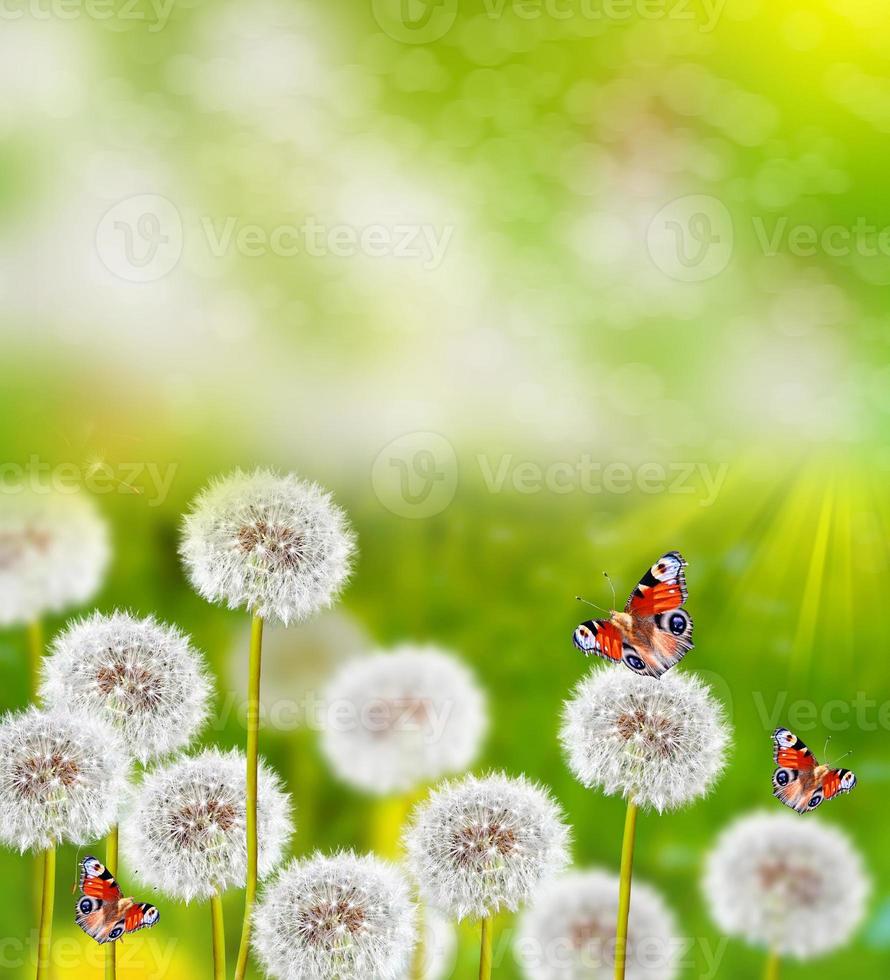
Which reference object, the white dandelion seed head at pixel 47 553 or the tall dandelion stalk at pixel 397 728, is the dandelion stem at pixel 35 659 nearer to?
the white dandelion seed head at pixel 47 553

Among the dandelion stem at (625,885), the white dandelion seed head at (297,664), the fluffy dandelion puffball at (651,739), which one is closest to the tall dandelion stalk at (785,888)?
the dandelion stem at (625,885)

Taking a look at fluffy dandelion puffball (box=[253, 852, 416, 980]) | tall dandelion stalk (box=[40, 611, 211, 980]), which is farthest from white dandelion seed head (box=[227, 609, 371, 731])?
fluffy dandelion puffball (box=[253, 852, 416, 980])

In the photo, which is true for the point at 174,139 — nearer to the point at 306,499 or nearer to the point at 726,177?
the point at 306,499

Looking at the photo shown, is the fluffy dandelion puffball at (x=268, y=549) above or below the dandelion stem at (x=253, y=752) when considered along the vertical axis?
above

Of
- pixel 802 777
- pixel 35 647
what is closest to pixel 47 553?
pixel 35 647

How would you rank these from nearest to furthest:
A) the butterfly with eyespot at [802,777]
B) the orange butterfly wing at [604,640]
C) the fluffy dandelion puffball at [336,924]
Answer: the fluffy dandelion puffball at [336,924]
the orange butterfly wing at [604,640]
the butterfly with eyespot at [802,777]

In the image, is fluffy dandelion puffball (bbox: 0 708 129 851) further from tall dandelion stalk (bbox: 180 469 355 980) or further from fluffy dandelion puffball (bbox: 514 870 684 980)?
fluffy dandelion puffball (bbox: 514 870 684 980)

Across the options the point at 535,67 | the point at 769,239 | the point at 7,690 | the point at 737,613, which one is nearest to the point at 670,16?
the point at 535,67
